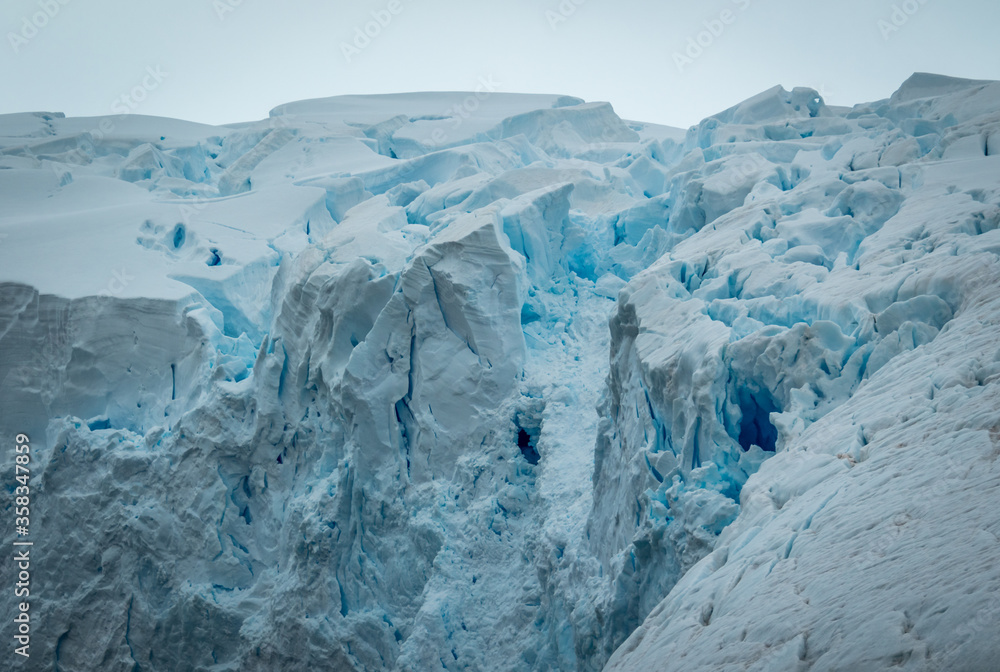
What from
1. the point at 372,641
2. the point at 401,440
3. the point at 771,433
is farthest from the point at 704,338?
the point at 372,641

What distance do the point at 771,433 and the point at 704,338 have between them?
0.78m

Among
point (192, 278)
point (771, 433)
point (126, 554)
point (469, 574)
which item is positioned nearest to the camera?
point (771, 433)

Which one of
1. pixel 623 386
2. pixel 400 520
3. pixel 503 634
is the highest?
pixel 623 386

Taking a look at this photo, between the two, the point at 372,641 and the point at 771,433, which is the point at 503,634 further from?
the point at 771,433

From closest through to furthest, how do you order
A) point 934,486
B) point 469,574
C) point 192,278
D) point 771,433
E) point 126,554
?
point 934,486 < point 771,433 < point 469,574 < point 126,554 < point 192,278

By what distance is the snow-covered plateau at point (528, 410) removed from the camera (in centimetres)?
309

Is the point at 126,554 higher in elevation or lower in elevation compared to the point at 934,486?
lower

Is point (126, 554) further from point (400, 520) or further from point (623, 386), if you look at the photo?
point (623, 386)

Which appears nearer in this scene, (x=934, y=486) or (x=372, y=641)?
(x=934, y=486)

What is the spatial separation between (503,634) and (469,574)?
66 centimetres

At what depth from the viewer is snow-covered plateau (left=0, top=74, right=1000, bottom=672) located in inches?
122

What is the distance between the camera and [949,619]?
2.14m

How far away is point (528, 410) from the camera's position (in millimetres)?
7613

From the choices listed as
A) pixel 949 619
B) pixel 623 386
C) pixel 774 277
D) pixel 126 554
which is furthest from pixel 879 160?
pixel 126 554
